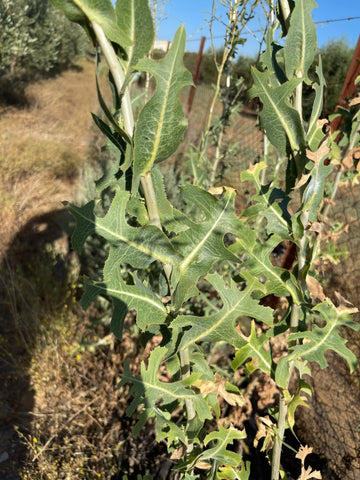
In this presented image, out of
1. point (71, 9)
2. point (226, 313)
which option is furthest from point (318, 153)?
point (71, 9)

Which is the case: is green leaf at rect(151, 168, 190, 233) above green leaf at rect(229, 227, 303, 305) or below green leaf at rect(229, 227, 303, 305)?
above

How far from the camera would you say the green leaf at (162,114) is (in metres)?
0.53

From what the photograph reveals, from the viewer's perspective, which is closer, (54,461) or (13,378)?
(54,461)

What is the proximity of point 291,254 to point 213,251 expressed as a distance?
60.9 inches

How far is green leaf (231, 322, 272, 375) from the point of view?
833 millimetres

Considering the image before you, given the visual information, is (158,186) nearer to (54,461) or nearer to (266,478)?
(266,478)

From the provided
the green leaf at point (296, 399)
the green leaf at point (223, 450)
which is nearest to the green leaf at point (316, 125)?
the green leaf at point (296, 399)

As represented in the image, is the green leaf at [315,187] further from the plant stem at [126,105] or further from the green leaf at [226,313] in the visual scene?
the plant stem at [126,105]

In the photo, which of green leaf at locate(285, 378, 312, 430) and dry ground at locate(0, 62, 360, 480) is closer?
green leaf at locate(285, 378, 312, 430)

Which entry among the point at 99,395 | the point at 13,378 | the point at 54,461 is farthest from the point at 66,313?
the point at 54,461

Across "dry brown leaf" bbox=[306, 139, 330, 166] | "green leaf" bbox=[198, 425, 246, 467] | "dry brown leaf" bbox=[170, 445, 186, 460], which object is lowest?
"dry brown leaf" bbox=[170, 445, 186, 460]

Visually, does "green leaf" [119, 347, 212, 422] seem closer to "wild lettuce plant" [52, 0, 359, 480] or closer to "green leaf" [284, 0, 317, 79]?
"wild lettuce plant" [52, 0, 359, 480]

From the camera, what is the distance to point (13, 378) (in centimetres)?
297

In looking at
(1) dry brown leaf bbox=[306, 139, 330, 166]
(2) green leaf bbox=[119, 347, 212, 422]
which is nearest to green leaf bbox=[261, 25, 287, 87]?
(1) dry brown leaf bbox=[306, 139, 330, 166]
